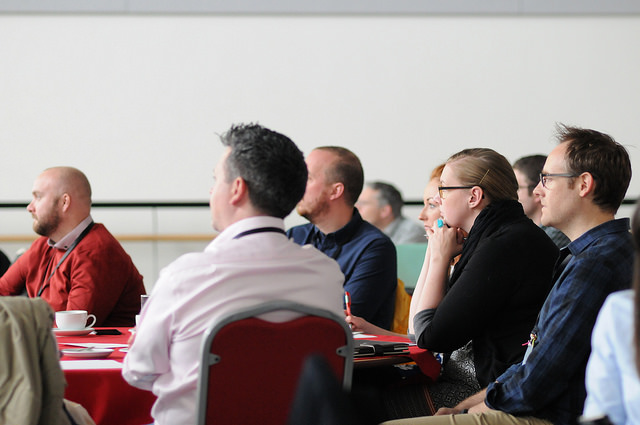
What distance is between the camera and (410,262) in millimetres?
4430

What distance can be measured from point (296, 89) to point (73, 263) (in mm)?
3832

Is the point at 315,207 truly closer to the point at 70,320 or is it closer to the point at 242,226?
the point at 70,320

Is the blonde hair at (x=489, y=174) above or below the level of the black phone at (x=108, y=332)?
above

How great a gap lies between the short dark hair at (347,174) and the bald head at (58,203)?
1.15m

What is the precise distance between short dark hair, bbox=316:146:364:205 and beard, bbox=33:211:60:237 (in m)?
1.24

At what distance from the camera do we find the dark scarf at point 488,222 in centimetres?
247

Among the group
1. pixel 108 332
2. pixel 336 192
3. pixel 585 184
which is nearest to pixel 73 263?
pixel 108 332

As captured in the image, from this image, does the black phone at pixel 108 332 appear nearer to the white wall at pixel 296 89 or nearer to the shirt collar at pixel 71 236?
the shirt collar at pixel 71 236

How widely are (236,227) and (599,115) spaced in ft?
19.1

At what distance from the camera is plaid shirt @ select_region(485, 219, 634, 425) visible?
193 cm

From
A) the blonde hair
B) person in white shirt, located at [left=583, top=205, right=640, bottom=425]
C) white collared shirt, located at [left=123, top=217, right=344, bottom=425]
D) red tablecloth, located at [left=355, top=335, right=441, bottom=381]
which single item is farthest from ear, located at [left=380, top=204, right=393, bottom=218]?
person in white shirt, located at [left=583, top=205, right=640, bottom=425]

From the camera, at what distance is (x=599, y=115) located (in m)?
6.91

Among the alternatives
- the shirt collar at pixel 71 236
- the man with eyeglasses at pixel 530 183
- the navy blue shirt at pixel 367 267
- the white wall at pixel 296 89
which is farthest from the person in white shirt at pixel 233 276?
the white wall at pixel 296 89

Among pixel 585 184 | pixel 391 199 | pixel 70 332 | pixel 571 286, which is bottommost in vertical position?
pixel 391 199
